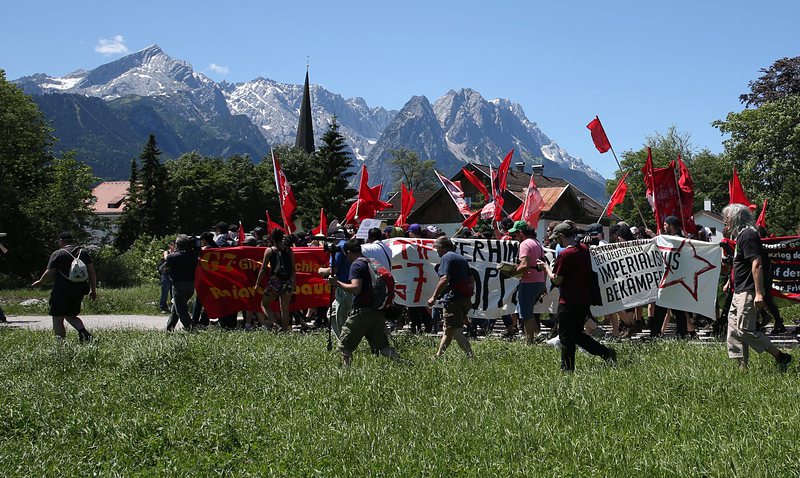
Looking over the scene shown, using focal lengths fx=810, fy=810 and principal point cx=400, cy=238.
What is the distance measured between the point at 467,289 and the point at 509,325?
143 inches

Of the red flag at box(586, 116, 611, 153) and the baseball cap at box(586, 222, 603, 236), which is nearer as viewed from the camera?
the baseball cap at box(586, 222, 603, 236)

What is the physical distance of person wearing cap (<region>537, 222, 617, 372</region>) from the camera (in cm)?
861

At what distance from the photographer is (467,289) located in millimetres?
10125

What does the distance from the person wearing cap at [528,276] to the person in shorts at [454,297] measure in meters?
0.84

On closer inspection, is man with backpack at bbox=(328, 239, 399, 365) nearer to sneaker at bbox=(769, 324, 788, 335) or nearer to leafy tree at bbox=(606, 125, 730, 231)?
sneaker at bbox=(769, 324, 788, 335)

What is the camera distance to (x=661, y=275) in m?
13.0

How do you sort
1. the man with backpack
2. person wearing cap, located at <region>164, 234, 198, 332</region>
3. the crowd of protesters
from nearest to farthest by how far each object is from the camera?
the crowd of protesters
the man with backpack
person wearing cap, located at <region>164, 234, 198, 332</region>

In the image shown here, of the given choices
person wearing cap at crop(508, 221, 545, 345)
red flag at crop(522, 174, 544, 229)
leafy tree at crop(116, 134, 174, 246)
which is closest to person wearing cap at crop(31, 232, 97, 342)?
person wearing cap at crop(508, 221, 545, 345)

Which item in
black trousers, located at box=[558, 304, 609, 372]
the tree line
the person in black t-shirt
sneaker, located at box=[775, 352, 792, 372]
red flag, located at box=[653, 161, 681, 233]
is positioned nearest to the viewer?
the person in black t-shirt

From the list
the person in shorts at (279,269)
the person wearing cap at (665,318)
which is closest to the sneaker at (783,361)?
the person wearing cap at (665,318)

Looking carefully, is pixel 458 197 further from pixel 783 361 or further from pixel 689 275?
pixel 783 361

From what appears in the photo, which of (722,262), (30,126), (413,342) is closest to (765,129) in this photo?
(722,262)

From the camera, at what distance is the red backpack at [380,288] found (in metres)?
9.06

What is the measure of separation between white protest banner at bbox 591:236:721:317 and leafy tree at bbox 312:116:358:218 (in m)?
52.5
